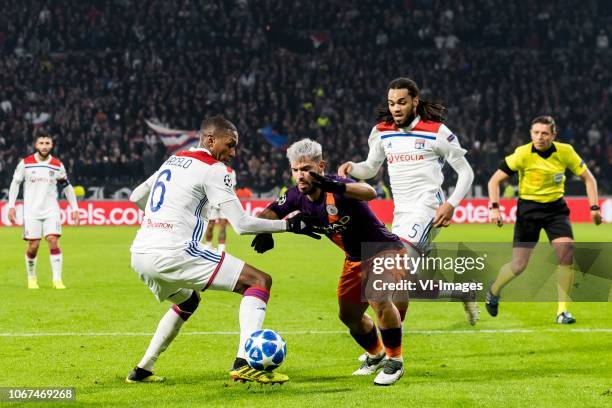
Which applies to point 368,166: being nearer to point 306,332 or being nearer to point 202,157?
point 306,332

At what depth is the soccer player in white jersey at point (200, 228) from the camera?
22.9 ft

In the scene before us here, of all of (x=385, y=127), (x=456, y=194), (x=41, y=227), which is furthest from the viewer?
(x=41, y=227)

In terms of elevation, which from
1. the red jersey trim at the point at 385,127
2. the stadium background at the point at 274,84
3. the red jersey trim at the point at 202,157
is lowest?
the stadium background at the point at 274,84

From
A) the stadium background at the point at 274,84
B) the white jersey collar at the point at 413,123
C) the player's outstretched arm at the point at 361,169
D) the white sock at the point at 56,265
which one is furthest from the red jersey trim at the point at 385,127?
the white sock at the point at 56,265

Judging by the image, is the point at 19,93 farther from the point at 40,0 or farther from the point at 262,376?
the point at 262,376

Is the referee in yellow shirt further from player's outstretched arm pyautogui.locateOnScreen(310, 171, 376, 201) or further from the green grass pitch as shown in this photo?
player's outstretched arm pyautogui.locateOnScreen(310, 171, 376, 201)

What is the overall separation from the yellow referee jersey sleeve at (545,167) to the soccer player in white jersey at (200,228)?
4.53 metres

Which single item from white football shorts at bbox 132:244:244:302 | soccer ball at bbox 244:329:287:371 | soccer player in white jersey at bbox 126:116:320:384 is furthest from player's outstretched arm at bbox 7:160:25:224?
soccer ball at bbox 244:329:287:371

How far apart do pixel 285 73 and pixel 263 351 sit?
115 feet

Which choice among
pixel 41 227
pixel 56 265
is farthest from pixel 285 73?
pixel 56 265

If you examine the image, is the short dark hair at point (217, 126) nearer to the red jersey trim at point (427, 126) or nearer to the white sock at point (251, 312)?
the white sock at point (251, 312)

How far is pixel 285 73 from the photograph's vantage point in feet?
135

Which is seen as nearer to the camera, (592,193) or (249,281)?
(249,281)

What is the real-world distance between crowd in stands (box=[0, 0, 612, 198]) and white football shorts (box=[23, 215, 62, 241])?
19.3m
